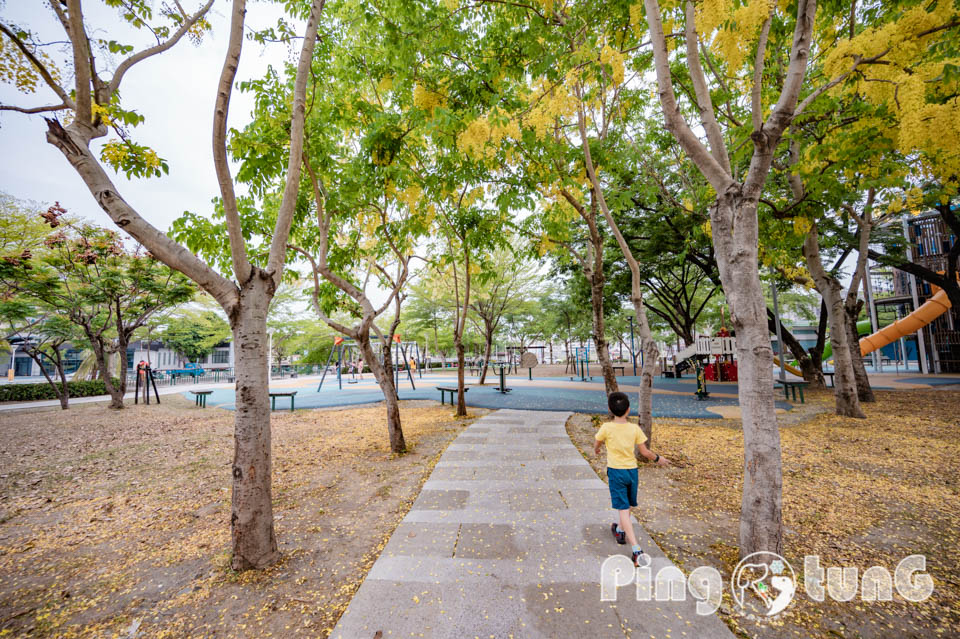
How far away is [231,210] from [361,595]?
312 centimetres

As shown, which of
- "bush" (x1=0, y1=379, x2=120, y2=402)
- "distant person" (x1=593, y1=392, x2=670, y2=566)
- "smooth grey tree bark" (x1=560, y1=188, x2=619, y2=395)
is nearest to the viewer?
"distant person" (x1=593, y1=392, x2=670, y2=566)

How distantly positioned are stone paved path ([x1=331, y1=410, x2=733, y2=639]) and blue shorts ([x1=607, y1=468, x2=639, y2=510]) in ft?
1.22

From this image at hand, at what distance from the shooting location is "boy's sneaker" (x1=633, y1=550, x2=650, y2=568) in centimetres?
283

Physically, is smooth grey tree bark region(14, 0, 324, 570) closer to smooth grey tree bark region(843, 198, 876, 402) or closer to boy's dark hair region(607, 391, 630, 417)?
boy's dark hair region(607, 391, 630, 417)

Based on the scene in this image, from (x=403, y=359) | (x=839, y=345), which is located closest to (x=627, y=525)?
(x=839, y=345)

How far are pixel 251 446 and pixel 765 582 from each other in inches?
160

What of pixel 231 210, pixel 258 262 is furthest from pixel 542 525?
pixel 258 262

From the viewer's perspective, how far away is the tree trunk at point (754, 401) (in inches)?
110

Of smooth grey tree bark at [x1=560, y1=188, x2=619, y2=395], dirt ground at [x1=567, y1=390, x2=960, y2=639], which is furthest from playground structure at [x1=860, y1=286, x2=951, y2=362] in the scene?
smooth grey tree bark at [x1=560, y1=188, x2=619, y2=395]

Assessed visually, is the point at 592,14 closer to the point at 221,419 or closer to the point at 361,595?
the point at 361,595

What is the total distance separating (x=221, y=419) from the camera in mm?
10547

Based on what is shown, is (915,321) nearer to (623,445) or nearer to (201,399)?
(623,445)

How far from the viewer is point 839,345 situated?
26.6 ft

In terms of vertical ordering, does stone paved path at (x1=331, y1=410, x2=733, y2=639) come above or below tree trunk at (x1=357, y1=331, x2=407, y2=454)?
below
